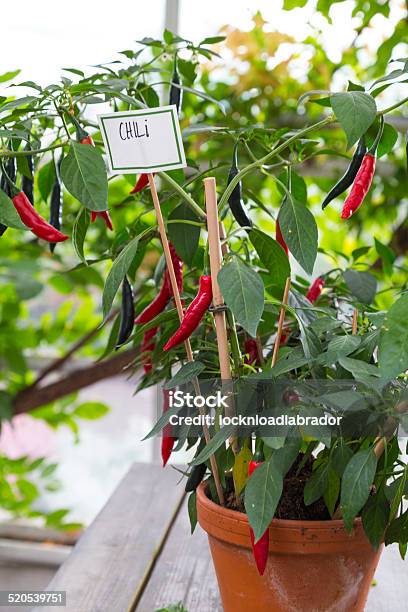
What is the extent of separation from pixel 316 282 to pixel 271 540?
0.37m

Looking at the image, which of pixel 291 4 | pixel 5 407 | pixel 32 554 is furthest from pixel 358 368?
pixel 32 554

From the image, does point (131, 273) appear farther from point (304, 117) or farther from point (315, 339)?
point (304, 117)

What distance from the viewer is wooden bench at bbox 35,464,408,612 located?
91 centimetres

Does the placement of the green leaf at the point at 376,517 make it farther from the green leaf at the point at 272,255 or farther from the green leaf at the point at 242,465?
the green leaf at the point at 272,255

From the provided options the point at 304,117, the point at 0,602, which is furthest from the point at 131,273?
the point at 304,117

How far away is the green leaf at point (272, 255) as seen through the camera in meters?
0.75

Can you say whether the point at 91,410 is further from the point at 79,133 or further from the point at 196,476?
the point at 79,133

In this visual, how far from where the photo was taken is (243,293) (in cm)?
61

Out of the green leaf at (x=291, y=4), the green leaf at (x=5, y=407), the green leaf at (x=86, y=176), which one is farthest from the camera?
the green leaf at (x=5, y=407)

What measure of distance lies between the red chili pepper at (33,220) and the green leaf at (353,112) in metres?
0.31

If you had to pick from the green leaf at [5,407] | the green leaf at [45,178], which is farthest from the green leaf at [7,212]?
the green leaf at [5,407]

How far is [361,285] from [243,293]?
1.21 ft

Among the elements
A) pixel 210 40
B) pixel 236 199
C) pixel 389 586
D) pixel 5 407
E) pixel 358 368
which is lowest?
pixel 5 407

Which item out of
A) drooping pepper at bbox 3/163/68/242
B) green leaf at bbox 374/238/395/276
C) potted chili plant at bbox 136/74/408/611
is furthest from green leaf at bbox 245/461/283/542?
green leaf at bbox 374/238/395/276
